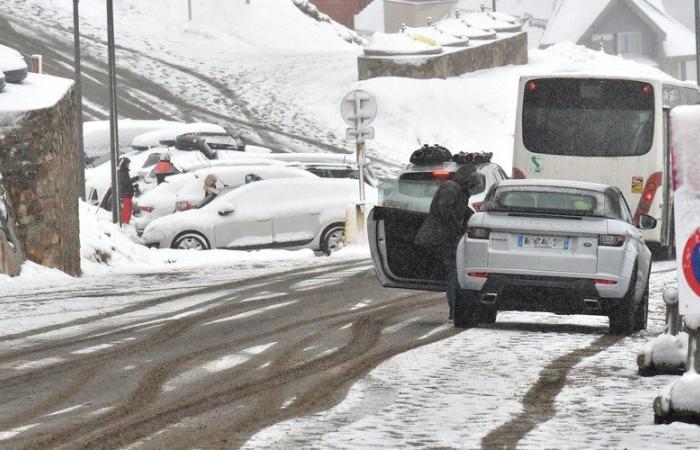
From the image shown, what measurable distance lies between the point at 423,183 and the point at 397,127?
4096cm

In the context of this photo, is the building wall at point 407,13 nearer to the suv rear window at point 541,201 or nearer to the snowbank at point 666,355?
the suv rear window at point 541,201

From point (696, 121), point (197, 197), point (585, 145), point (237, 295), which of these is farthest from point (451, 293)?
point (197, 197)

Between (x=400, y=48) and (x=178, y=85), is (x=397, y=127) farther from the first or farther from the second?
(x=178, y=85)

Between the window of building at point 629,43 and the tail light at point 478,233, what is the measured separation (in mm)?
94895

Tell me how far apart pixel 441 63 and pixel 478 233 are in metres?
51.4

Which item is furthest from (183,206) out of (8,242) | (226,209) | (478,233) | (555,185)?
(478,233)

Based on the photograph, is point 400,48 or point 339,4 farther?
point 339,4

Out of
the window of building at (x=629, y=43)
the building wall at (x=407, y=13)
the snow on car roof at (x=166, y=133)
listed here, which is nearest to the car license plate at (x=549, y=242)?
the snow on car roof at (x=166, y=133)

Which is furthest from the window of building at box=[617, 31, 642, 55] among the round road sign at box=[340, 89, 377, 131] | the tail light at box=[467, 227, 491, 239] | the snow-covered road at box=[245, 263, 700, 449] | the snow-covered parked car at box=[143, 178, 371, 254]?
the snow-covered road at box=[245, 263, 700, 449]

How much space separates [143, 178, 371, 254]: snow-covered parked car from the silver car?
43.9 ft

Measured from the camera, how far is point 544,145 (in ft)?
84.5

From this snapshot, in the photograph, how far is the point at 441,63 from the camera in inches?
2618

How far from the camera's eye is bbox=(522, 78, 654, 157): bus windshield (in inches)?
999

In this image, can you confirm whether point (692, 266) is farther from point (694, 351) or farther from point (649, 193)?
point (649, 193)
